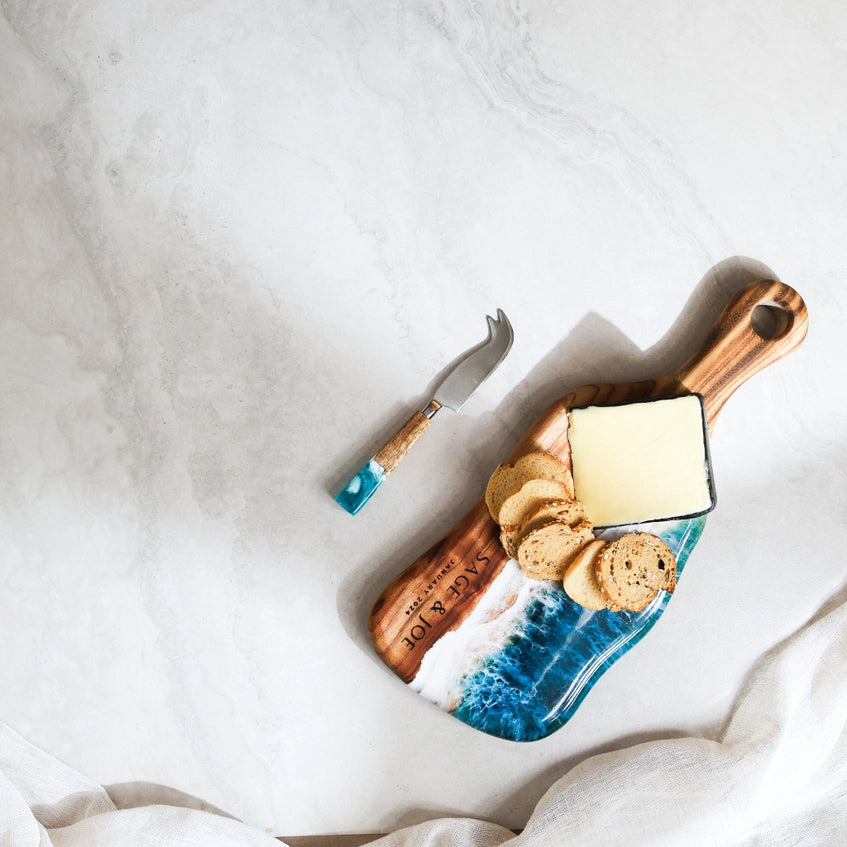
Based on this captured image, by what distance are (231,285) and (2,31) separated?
47 cm

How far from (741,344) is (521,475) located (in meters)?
0.37

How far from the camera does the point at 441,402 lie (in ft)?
3.20

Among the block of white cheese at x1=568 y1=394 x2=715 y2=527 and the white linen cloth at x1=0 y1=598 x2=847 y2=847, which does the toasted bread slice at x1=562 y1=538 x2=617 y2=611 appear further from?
the white linen cloth at x1=0 y1=598 x2=847 y2=847

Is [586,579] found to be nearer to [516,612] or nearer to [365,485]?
[516,612]

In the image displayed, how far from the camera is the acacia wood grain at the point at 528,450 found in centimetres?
95

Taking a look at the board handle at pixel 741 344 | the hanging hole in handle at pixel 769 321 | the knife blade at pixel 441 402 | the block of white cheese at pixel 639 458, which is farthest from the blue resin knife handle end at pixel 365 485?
the hanging hole in handle at pixel 769 321

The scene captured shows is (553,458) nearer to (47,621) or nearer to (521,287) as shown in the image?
(521,287)

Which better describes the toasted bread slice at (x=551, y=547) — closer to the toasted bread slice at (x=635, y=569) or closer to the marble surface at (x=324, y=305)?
the toasted bread slice at (x=635, y=569)

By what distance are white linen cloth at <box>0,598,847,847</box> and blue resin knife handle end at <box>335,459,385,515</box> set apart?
20.0 inches

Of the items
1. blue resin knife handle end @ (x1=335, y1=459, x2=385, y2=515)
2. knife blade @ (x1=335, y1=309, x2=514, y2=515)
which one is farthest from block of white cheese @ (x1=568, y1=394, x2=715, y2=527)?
blue resin knife handle end @ (x1=335, y1=459, x2=385, y2=515)

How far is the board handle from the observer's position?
946 mm

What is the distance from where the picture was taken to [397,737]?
104 cm

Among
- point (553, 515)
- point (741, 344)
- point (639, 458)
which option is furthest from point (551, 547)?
point (741, 344)

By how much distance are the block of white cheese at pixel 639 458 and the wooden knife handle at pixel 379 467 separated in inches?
8.7
